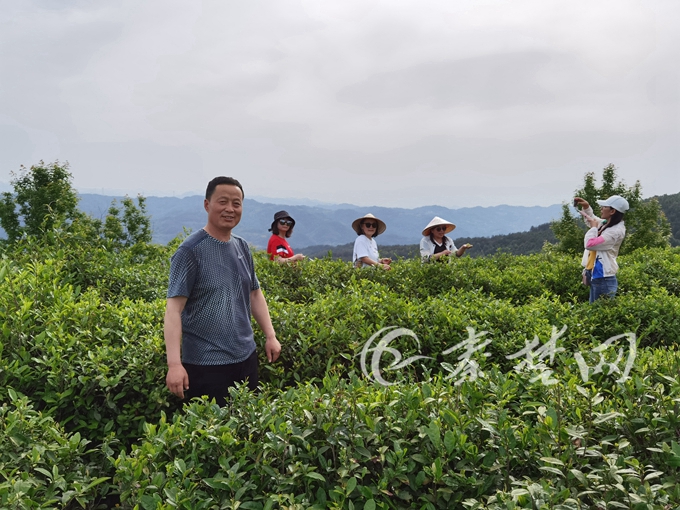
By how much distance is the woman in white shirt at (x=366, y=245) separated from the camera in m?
7.66

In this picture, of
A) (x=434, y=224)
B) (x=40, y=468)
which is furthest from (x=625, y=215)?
(x=40, y=468)

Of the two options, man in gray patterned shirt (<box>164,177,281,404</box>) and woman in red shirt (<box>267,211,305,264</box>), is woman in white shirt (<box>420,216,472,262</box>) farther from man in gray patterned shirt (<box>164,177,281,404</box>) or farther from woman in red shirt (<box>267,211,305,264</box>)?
man in gray patterned shirt (<box>164,177,281,404</box>)

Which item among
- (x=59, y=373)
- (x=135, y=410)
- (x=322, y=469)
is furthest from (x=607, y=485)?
(x=59, y=373)

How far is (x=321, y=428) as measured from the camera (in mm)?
2336

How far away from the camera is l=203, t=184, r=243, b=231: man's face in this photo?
10.9ft

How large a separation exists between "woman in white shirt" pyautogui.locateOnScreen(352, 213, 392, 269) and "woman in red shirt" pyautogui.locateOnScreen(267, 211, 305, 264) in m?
0.87

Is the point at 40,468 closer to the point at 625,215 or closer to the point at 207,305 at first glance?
the point at 207,305

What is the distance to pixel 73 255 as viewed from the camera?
6070 mm

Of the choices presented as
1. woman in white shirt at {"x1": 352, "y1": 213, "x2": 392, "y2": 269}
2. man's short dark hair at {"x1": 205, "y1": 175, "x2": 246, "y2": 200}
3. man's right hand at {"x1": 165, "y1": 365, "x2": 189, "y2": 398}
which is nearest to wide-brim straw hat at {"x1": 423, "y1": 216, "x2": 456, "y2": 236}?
woman in white shirt at {"x1": 352, "y1": 213, "x2": 392, "y2": 269}

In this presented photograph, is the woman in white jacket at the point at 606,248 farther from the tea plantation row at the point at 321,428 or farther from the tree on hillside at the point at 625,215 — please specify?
the tree on hillside at the point at 625,215

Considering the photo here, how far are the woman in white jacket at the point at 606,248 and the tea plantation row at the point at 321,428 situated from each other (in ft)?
8.56

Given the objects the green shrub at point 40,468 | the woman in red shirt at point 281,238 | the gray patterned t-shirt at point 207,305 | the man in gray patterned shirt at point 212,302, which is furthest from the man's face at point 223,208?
the woman in red shirt at point 281,238

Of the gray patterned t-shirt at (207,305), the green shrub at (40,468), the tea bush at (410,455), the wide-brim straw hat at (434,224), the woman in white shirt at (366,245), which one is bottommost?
the green shrub at (40,468)

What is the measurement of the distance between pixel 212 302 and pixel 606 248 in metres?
5.39
